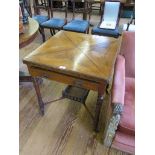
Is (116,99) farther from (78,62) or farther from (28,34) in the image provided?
(28,34)

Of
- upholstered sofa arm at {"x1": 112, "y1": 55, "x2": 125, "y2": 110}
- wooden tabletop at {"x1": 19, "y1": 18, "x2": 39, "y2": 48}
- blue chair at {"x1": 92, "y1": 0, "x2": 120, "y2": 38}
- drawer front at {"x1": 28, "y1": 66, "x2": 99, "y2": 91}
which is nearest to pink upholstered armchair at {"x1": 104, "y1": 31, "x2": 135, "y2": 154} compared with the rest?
upholstered sofa arm at {"x1": 112, "y1": 55, "x2": 125, "y2": 110}

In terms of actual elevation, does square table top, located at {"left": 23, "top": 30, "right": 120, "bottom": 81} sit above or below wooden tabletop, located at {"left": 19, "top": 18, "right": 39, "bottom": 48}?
below

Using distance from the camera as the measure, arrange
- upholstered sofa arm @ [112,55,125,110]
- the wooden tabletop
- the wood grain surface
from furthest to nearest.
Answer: the wooden tabletop
the wood grain surface
upholstered sofa arm @ [112,55,125,110]

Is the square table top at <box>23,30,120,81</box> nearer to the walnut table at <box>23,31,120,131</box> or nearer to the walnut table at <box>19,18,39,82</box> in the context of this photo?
the walnut table at <box>23,31,120,131</box>

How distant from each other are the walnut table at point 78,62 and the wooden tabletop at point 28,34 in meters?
0.22

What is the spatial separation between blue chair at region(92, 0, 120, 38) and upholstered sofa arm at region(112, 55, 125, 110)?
119cm

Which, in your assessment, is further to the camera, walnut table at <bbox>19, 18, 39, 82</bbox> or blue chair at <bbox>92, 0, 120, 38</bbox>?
blue chair at <bbox>92, 0, 120, 38</bbox>

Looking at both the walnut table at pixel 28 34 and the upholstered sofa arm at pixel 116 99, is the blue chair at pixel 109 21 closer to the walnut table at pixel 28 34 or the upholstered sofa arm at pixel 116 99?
the walnut table at pixel 28 34

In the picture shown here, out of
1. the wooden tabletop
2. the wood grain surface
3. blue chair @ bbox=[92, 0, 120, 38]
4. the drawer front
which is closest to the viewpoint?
the drawer front

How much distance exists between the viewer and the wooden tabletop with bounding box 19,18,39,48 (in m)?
1.45

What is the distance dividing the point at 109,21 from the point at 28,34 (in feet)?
5.32
